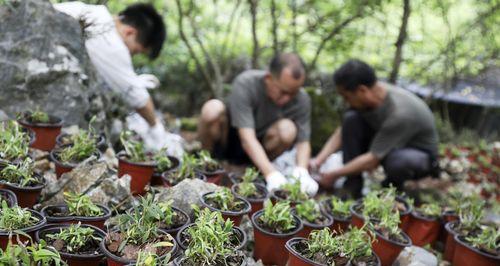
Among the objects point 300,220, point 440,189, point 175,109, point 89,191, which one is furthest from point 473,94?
point 89,191

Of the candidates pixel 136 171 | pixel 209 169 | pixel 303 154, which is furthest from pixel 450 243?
pixel 136 171

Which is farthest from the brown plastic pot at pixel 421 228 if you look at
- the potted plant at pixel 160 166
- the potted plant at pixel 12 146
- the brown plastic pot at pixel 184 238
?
the potted plant at pixel 12 146

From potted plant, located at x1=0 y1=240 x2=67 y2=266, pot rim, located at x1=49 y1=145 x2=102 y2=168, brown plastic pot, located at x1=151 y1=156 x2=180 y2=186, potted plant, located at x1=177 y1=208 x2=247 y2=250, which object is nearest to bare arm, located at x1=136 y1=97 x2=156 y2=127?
brown plastic pot, located at x1=151 y1=156 x2=180 y2=186

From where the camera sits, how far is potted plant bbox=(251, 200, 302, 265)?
225 cm

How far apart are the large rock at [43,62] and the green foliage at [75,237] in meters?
1.58

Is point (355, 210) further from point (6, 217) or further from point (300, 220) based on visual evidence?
point (6, 217)

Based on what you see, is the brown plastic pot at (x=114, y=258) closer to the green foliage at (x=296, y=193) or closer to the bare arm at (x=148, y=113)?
the green foliage at (x=296, y=193)

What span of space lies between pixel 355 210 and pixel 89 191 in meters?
1.53

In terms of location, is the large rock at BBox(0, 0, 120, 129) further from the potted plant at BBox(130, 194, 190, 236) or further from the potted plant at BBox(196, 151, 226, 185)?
the potted plant at BBox(130, 194, 190, 236)

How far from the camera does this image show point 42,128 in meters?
2.83

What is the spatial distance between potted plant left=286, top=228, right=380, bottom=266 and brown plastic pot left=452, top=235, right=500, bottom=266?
0.80m

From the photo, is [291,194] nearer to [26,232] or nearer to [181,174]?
[181,174]

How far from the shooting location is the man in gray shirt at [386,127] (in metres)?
4.02

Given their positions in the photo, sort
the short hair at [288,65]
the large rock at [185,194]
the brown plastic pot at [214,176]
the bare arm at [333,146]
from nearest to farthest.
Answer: the large rock at [185,194], the brown plastic pot at [214,176], the short hair at [288,65], the bare arm at [333,146]
